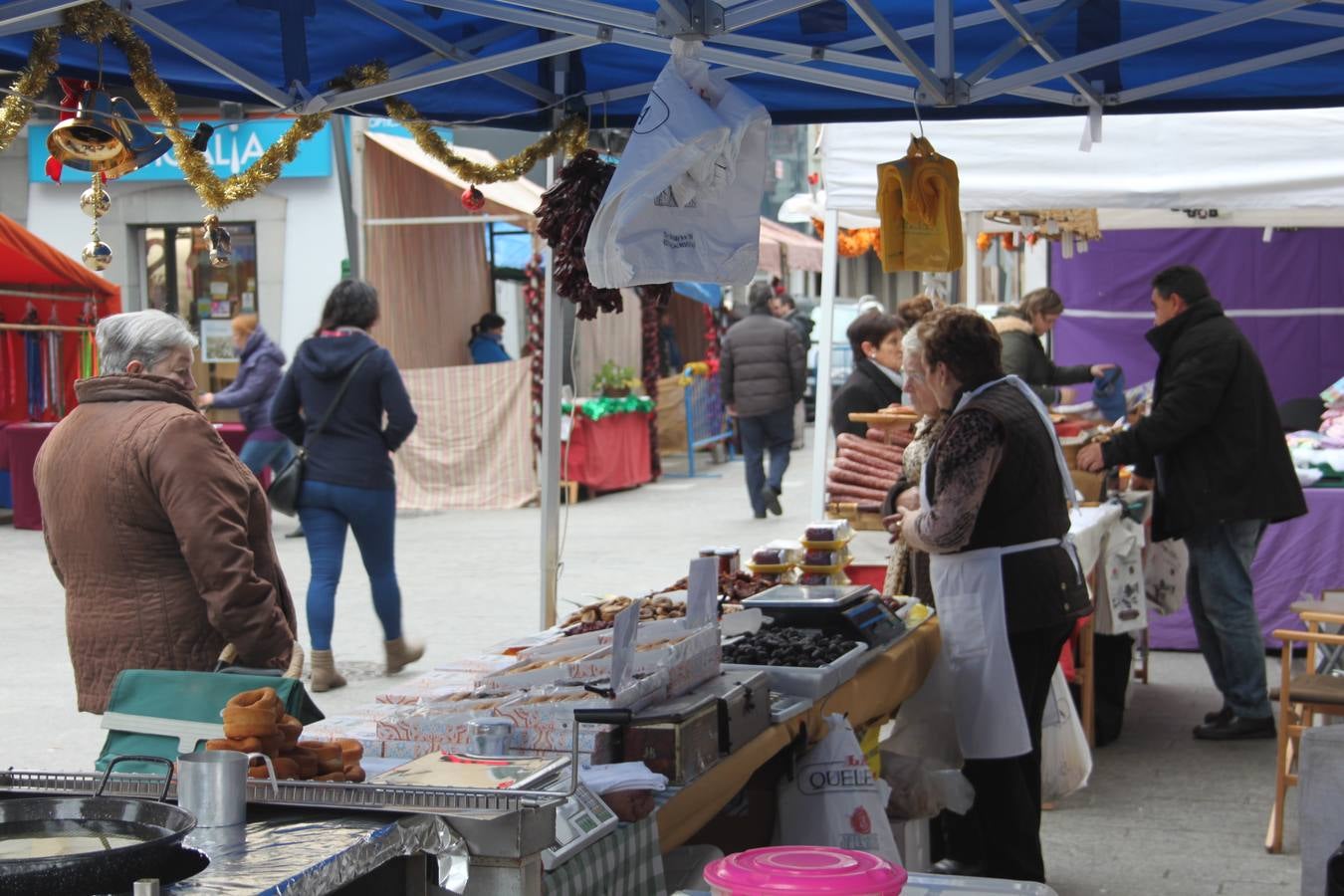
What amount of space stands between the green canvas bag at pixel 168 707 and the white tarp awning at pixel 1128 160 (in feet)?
13.8

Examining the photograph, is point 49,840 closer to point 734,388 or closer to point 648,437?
point 734,388

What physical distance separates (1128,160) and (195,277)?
14.2 m

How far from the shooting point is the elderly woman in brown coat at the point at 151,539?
3738 mm

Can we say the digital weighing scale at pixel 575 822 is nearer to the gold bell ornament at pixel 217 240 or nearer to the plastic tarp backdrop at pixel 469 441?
the gold bell ornament at pixel 217 240

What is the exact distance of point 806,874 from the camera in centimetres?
204

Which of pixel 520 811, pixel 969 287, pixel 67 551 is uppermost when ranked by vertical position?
pixel 969 287

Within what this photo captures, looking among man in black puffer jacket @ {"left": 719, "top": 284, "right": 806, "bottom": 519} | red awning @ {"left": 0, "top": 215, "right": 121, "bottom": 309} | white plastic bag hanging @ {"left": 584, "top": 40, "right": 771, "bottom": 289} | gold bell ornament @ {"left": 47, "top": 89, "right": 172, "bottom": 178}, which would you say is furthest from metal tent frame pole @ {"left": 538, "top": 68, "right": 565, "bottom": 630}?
red awning @ {"left": 0, "top": 215, "right": 121, "bottom": 309}

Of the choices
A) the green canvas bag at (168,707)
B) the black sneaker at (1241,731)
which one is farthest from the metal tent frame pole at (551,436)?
the black sneaker at (1241,731)

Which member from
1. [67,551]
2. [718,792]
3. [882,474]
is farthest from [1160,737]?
[67,551]

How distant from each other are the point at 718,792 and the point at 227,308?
1628 cm

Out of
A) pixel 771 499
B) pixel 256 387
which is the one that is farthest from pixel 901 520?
pixel 771 499

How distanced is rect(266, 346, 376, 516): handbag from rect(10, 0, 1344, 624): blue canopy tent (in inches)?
74.7

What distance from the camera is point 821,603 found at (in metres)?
4.60

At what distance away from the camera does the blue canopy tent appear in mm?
4062
